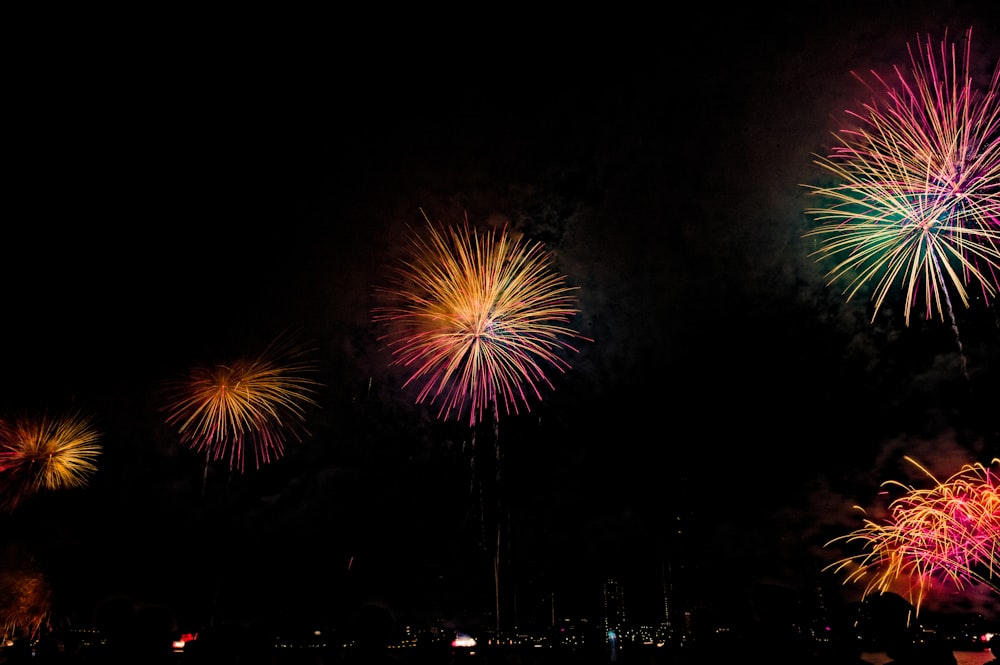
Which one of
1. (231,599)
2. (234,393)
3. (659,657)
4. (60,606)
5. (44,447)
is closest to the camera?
(659,657)

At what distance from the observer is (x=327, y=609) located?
72.0 m

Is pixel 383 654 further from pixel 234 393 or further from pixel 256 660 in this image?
pixel 234 393

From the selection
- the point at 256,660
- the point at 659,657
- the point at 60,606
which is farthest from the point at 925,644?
the point at 60,606

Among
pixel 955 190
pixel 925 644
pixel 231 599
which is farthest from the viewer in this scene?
pixel 231 599

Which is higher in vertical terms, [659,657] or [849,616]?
[849,616]

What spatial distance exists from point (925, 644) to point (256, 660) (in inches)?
224

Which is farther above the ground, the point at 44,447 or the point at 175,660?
the point at 44,447

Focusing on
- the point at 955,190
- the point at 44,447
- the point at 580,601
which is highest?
the point at 955,190

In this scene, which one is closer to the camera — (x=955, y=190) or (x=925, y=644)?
(x=925, y=644)

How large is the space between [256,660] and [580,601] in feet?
407

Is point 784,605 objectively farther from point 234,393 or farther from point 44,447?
point 44,447

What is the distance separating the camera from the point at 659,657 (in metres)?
7.19

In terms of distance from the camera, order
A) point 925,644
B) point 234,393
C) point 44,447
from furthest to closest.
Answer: point 44,447
point 234,393
point 925,644

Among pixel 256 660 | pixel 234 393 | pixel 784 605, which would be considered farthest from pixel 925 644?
pixel 234 393
